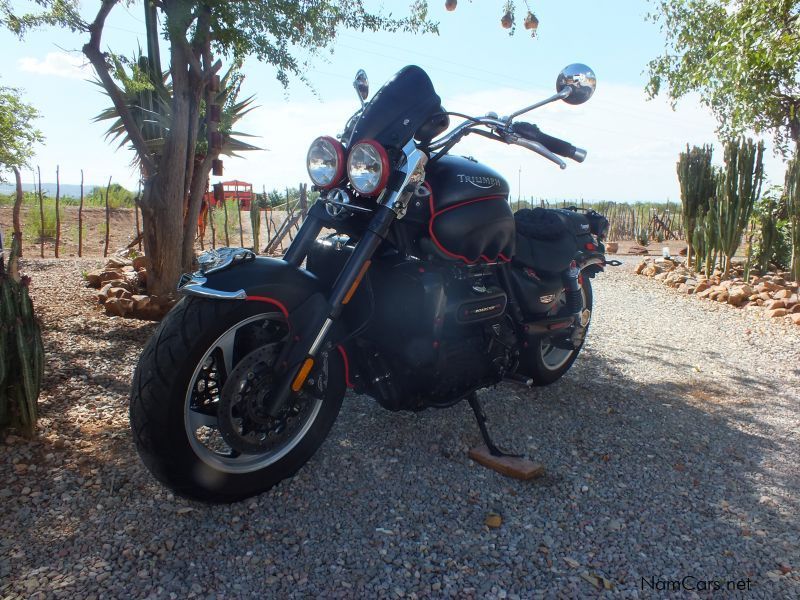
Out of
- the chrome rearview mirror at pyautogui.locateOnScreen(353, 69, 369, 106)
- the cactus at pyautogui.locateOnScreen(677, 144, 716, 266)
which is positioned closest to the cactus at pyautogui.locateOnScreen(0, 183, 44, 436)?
the chrome rearview mirror at pyautogui.locateOnScreen(353, 69, 369, 106)

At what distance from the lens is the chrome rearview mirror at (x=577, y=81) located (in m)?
2.40

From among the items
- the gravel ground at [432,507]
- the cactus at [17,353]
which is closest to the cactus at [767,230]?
the gravel ground at [432,507]

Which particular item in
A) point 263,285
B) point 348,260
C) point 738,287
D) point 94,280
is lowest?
point 94,280

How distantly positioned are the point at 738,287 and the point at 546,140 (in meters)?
6.79

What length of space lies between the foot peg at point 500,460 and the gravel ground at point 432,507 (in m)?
0.05

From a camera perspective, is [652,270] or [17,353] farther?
[652,270]

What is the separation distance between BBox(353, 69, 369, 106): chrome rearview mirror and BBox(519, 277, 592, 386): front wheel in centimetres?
170

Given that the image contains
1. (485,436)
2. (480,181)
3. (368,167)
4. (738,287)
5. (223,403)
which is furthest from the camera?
(738,287)

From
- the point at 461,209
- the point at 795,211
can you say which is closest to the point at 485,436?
the point at 461,209

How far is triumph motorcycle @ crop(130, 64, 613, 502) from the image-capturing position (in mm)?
2172

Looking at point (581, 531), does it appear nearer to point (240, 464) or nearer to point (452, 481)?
point (452, 481)

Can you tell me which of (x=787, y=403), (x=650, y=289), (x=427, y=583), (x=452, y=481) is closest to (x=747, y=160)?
(x=650, y=289)

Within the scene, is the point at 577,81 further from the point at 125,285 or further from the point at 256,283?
the point at 125,285

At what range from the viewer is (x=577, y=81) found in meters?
2.40
